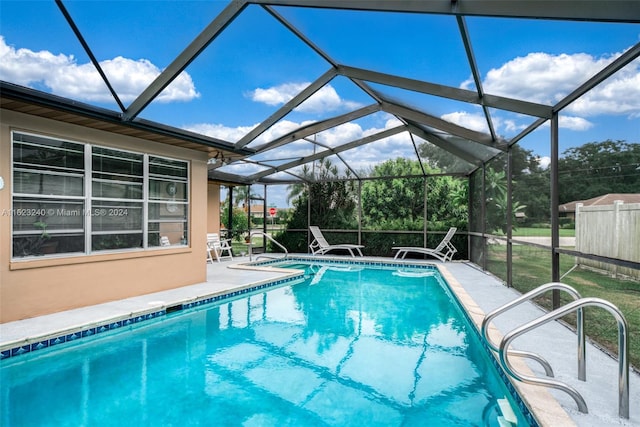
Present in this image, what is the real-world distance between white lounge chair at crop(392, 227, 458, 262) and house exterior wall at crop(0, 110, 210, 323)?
21.4 feet

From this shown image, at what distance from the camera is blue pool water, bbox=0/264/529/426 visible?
2939 millimetres

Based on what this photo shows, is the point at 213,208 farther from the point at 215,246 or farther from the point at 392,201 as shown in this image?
the point at 392,201

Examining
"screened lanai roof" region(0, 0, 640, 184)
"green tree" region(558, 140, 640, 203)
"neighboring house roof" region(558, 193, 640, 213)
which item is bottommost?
"neighboring house roof" region(558, 193, 640, 213)

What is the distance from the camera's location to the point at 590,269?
407cm

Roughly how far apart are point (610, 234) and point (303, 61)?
4.42 meters

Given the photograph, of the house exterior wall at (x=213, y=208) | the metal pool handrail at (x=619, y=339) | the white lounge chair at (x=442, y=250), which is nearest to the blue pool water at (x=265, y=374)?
the metal pool handrail at (x=619, y=339)

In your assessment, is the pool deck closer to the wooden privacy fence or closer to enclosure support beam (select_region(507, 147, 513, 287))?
enclosure support beam (select_region(507, 147, 513, 287))

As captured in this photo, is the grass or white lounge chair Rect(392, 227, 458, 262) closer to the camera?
the grass

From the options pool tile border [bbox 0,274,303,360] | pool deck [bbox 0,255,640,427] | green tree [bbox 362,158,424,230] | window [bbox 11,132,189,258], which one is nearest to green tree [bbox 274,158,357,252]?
green tree [bbox 362,158,424,230]

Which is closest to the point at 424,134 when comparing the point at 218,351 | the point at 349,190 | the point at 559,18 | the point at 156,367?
the point at 349,190

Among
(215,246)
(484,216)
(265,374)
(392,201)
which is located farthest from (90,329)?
(392,201)

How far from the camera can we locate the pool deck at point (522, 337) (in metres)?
2.55

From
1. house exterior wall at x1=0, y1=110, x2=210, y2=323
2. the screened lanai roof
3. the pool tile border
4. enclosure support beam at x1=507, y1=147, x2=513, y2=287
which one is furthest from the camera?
enclosure support beam at x1=507, y1=147, x2=513, y2=287

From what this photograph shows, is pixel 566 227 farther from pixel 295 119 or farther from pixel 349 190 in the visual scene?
pixel 349 190
